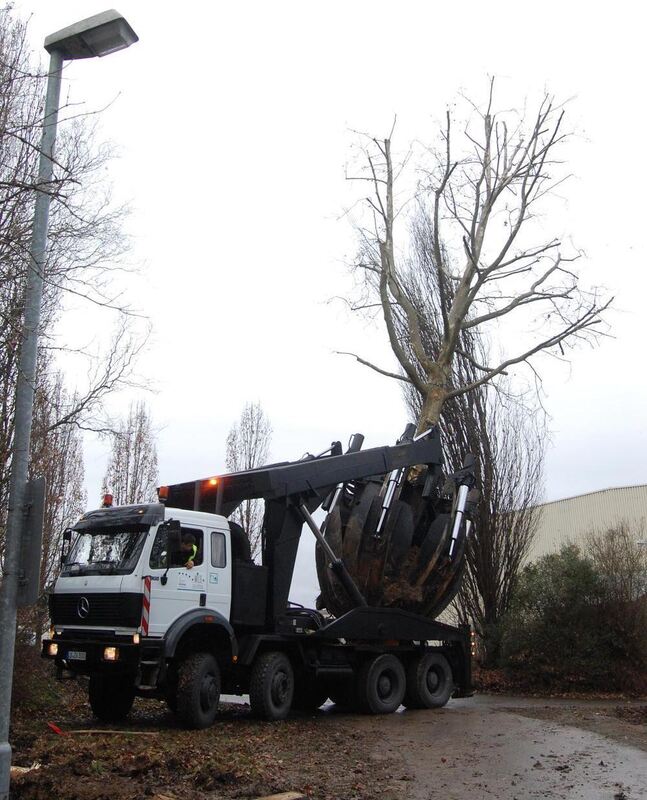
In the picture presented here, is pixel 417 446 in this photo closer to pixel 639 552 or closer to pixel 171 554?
pixel 171 554

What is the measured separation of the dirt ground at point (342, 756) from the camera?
25.6 feet

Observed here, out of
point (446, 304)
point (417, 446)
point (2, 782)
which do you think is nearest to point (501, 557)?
point (446, 304)

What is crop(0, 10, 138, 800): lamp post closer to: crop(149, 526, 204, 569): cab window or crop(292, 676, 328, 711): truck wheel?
crop(149, 526, 204, 569): cab window

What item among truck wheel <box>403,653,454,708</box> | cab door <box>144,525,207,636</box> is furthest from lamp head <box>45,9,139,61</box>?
truck wheel <box>403,653,454,708</box>

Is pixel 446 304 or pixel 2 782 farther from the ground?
pixel 446 304

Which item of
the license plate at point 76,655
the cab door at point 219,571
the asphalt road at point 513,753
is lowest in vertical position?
the asphalt road at point 513,753

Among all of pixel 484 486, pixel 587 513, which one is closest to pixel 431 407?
pixel 484 486

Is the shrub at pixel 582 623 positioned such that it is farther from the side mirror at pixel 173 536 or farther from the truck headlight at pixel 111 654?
the truck headlight at pixel 111 654

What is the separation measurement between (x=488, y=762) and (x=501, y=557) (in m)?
13.8

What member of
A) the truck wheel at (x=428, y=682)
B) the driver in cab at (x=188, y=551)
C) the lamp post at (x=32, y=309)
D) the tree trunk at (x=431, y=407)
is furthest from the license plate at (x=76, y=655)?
the tree trunk at (x=431, y=407)

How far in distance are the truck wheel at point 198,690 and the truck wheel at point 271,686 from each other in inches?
31.6

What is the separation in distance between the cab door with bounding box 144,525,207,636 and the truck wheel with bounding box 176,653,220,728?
0.62 meters

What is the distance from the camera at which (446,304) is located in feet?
79.3

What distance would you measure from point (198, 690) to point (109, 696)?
1865mm
